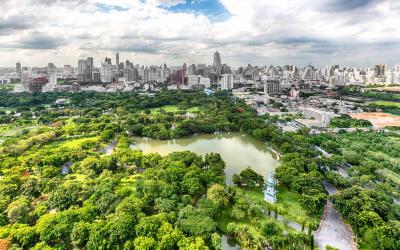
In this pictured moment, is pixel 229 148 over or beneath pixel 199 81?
beneath

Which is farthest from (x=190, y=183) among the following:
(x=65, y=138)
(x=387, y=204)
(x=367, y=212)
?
(x=65, y=138)

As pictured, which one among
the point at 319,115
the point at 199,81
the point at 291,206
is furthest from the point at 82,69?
the point at 291,206

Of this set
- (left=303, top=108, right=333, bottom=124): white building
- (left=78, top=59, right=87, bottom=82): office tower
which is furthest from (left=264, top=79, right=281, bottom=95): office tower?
(left=78, top=59, right=87, bottom=82): office tower

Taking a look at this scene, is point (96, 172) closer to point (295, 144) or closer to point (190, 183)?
point (190, 183)

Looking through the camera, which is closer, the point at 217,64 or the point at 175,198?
the point at 175,198

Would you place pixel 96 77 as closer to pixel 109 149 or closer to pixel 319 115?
pixel 109 149

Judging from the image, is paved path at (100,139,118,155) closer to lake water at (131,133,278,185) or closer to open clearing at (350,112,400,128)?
lake water at (131,133,278,185)
